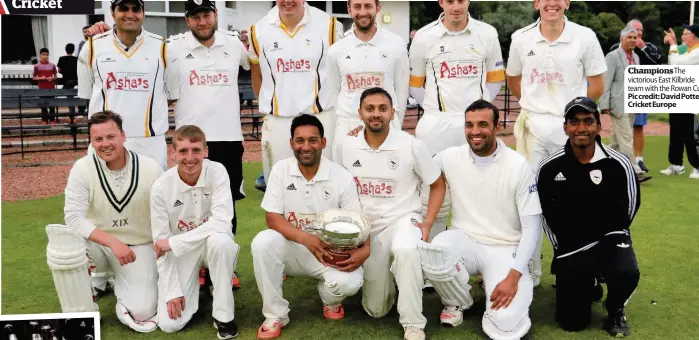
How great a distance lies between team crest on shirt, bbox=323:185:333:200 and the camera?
14.9ft

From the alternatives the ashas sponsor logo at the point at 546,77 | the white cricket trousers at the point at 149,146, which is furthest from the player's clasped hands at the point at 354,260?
the ashas sponsor logo at the point at 546,77

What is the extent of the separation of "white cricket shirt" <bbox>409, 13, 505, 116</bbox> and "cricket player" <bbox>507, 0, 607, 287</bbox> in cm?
29

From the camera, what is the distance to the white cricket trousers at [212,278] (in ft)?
14.2

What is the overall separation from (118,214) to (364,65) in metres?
1.99

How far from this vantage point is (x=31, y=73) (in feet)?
58.1

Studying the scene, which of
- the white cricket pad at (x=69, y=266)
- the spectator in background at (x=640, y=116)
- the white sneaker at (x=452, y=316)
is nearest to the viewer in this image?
the white cricket pad at (x=69, y=266)

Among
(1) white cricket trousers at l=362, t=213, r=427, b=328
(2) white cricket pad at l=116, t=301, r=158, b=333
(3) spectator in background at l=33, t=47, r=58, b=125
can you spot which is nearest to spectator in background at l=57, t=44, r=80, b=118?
(3) spectator in background at l=33, t=47, r=58, b=125

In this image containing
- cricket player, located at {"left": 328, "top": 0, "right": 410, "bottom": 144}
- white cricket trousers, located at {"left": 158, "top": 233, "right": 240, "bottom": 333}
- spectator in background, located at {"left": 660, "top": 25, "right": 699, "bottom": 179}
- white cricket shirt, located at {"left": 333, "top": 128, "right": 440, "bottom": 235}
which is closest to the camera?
white cricket trousers, located at {"left": 158, "top": 233, "right": 240, "bottom": 333}

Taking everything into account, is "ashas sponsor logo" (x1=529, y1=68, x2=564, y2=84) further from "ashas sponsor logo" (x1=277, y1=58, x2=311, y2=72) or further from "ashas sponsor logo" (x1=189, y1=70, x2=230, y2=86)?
"ashas sponsor logo" (x1=189, y1=70, x2=230, y2=86)

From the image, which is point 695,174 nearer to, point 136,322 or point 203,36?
point 203,36

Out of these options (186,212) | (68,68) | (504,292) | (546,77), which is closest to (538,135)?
(546,77)

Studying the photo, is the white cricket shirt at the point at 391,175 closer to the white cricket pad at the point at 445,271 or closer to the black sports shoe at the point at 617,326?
the white cricket pad at the point at 445,271

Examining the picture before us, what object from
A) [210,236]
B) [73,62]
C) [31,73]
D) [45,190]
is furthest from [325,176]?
[31,73]

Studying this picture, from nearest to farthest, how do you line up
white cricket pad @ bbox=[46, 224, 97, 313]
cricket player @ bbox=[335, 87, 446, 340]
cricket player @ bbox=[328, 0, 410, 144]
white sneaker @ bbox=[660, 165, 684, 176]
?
white cricket pad @ bbox=[46, 224, 97, 313] → cricket player @ bbox=[335, 87, 446, 340] → cricket player @ bbox=[328, 0, 410, 144] → white sneaker @ bbox=[660, 165, 684, 176]
